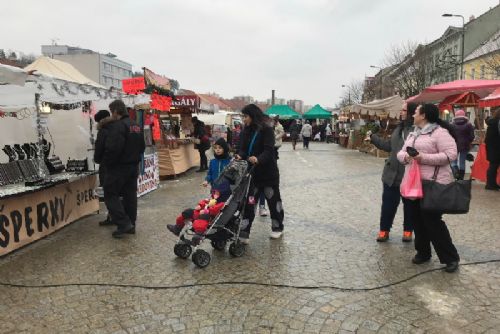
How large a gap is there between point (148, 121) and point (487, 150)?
7.92m

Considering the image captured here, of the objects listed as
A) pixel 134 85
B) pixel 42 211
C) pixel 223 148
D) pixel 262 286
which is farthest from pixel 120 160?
pixel 134 85

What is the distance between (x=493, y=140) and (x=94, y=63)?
90769 mm

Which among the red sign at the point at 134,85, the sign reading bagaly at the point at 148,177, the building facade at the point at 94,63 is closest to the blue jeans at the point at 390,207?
Answer: the sign reading bagaly at the point at 148,177

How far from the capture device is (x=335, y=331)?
348 centimetres

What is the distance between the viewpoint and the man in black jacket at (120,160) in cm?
600

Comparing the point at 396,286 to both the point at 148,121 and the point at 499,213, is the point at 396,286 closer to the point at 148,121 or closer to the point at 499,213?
the point at 499,213

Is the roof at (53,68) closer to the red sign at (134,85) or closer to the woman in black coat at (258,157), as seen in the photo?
the red sign at (134,85)

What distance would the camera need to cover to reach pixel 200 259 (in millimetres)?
4887

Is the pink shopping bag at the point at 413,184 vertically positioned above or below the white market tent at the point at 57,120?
below

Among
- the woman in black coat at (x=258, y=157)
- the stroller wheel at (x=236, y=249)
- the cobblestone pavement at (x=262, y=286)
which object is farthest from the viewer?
the woman in black coat at (x=258, y=157)

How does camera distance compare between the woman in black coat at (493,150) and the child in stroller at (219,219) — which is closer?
the child in stroller at (219,219)

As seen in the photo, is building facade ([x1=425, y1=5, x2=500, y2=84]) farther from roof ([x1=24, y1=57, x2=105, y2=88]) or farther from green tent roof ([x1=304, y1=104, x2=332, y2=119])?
roof ([x1=24, y1=57, x2=105, y2=88])

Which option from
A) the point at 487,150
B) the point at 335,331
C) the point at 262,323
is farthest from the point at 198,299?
the point at 487,150

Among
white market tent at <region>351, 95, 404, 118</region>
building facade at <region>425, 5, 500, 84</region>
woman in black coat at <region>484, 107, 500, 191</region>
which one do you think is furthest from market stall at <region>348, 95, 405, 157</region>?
building facade at <region>425, 5, 500, 84</region>
